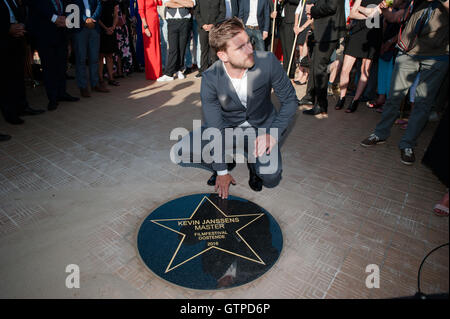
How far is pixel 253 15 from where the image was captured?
23.2 feet

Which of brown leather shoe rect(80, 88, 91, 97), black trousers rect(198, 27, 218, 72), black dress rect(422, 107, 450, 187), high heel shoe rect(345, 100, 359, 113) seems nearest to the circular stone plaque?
black dress rect(422, 107, 450, 187)

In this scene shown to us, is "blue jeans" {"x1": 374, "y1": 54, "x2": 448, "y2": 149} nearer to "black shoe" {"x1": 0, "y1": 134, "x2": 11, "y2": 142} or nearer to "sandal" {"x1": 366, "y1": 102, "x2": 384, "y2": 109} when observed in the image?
"sandal" {"x1": 366, "y1": 102, "x2": 384, "y2": 109}

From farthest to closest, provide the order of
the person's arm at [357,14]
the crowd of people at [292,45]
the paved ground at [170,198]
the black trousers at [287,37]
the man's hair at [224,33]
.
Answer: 1. the black trousers at [287,37]
2. the person's arm at [357,14]
3. the crowd of people at [292,45]
4. the man's hair at [224,33]
5. the paved ground at [170,198]

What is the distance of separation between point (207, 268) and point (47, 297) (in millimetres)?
1064

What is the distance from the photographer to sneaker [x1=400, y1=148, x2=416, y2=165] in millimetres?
3537

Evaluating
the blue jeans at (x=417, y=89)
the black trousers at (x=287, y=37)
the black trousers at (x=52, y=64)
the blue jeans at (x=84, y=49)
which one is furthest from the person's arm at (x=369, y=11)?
the black trousers at (x=52, y=64)

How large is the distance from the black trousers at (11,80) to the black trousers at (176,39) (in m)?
3.66

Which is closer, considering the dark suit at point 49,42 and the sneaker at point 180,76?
the dark suit at point 49,42

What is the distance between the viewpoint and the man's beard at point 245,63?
2.54 metres

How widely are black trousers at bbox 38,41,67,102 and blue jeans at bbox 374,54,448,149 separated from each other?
5.62 metres

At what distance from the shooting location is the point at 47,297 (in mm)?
1832

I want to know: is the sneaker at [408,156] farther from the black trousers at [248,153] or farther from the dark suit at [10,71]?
the dark suit at [10,71]
